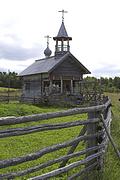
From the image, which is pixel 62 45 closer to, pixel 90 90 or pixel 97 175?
pixel 90 90

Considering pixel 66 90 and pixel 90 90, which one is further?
pixel 66 90

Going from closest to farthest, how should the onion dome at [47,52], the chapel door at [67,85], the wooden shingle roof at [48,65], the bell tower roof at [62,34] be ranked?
the wooden shingle roof at [48,65]
the bell tower roof at [62,34]
the chapel door at [67,85]
the onion dome at [47,52]

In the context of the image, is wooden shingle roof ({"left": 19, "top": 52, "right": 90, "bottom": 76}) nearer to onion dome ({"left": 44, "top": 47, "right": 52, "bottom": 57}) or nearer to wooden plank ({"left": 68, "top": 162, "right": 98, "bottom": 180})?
onion dome ({"left": 44, "top": 47, "right": 52, "bottom": 57})

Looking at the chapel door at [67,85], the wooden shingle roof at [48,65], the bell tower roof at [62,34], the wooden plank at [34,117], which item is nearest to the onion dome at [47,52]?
the wooden shingle roof at [48,65]

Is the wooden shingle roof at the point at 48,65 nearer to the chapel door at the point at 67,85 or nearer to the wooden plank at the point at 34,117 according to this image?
the chapel door at the point at 67,85

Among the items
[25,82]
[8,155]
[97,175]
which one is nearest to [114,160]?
[97,175]

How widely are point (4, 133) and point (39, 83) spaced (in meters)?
35.4

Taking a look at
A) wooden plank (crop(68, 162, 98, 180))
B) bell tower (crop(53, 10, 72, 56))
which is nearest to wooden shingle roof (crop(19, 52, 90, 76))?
bell tower (crop(53, 10, 72, 56))

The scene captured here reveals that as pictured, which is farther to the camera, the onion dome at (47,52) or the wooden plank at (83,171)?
the onion dome at (47,52)

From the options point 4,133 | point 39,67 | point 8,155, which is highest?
point 39,67

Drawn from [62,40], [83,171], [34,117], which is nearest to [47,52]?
[62,40]

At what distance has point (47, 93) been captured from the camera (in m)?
37.8

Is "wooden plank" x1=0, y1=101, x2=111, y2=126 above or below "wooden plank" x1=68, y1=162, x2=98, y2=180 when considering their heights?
above

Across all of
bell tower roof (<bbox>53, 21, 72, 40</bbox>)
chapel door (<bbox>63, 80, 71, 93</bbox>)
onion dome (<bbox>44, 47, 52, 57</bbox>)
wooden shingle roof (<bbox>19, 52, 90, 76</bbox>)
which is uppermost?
bell tower roof (<bbox>53, 21, 72, 40</bbox>)
